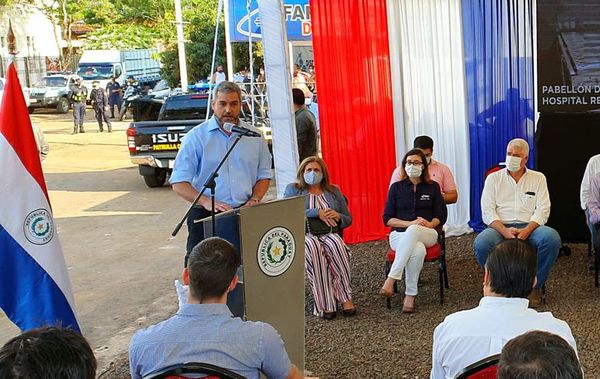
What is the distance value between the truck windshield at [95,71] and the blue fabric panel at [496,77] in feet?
87.6

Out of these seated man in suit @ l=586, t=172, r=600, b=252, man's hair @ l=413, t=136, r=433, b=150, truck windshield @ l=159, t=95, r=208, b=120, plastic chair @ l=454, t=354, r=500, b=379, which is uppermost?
truck windshield @ l=159, t=95, r=208, b=120

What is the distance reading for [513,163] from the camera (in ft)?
19.4

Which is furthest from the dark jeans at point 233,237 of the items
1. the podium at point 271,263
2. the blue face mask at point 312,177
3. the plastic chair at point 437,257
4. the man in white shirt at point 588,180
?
the man in white shirt at point 588,180

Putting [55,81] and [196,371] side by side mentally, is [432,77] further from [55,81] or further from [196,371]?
[55,81]

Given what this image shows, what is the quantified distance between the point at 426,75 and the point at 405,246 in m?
Answer: 2.71

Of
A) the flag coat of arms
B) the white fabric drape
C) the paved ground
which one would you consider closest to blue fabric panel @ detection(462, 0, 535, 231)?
the white fabric drape

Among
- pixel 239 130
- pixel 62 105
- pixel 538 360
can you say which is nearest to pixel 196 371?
pixel 538 360

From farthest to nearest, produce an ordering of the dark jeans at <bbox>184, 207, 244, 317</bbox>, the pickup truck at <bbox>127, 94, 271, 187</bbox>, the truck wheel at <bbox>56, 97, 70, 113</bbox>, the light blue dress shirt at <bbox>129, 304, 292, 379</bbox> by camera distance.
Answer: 1. the truck wheel at <bbox>56, 97, 70, 113</bbox>
2. the pickup truck at <bbox>127, 94, 271, 187</bbox>
3. the dark jeans at <bbox>184, 207, 244, 317</bbox>
4. the light blue dress shirt at <bbox>129, 304, 292, 379</bbox>

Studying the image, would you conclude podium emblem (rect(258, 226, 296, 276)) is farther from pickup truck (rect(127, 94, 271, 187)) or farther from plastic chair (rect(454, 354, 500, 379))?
pickup truck (rect(127, 94, 271, 187))

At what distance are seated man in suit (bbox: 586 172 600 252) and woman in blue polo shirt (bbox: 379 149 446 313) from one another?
1194mm

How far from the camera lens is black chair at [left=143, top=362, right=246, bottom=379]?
91.7 inches

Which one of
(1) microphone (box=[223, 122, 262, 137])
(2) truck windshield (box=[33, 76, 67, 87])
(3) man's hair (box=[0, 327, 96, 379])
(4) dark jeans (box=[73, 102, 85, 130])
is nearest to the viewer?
(3) man's hair (box=[0, 327, 96, 379])

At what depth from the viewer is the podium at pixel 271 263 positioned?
3.87 m

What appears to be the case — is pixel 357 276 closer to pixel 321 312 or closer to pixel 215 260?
pixel 321 312
